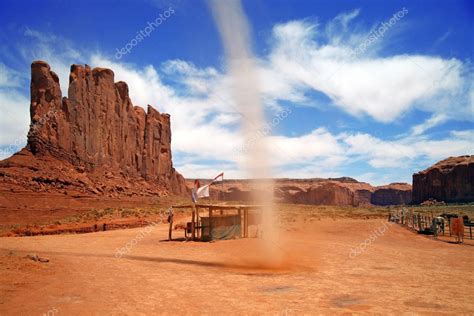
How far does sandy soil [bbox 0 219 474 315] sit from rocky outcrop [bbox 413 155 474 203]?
110m

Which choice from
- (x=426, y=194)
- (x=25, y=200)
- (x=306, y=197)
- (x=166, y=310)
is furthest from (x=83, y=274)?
(x=306, y=197)

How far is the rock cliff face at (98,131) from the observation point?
65.3 m

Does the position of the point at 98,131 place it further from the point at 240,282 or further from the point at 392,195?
the point at 392,195

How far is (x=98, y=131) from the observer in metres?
79.4

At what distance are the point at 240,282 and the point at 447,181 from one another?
411 ft

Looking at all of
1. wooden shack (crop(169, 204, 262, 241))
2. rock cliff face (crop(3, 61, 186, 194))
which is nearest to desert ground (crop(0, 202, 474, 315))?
wooden shack (crop(169, 204, 262, 241))

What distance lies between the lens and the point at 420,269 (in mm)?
15148

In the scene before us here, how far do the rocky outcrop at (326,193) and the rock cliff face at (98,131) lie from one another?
49508 millimetres

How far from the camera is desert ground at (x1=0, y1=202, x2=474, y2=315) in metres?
9.11

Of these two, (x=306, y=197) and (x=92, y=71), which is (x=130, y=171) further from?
(x=306, y=197)

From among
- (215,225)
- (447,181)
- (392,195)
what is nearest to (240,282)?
(215,225)

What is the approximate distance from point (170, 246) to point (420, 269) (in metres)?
14.2

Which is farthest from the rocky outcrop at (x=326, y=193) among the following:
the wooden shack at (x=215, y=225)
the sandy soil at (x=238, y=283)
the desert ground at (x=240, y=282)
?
the sandy soil at (x=238, y=283)

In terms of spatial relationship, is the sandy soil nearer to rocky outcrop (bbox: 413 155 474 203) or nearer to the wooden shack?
the wooden shack
